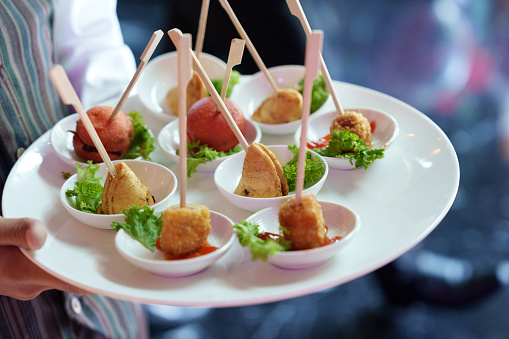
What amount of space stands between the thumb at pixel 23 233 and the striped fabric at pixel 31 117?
71 centimetres

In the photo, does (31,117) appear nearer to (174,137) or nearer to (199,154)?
(174,137)

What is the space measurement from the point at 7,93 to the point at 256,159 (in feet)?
4.83

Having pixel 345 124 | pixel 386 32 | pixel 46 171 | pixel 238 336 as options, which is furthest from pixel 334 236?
pixel 386 32

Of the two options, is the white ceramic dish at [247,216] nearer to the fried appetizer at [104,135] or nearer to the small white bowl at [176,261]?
the small white bowl at [176,261]

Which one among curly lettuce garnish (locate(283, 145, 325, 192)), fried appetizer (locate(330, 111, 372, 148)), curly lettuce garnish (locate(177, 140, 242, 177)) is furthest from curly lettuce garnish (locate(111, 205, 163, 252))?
fried appetizer (locate(330, 111, 372, 148))

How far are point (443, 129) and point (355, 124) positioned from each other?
2492 millimetres

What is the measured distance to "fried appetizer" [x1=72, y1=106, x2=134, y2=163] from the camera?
2865 millimetres

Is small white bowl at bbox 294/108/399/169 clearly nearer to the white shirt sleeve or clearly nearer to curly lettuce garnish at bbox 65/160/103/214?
curly lettuce garnish at bbox 65/160/103/214

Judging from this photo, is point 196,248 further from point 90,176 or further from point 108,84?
point 108,84

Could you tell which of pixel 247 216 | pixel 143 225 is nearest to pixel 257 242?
pixel 247 216

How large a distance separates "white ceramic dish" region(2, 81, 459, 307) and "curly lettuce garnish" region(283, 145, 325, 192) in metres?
0.10

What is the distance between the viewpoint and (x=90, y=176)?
2.62 metres

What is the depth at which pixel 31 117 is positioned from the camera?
2992mm

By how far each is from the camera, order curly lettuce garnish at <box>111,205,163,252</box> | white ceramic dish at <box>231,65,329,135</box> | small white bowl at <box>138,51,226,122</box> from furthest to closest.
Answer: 1. small white bowl at <box>138,51,226,122</box>
2. white ceramic dish at <box>231,65,329,135</box>
3. curly lettuce garnish at <box>111,205,163,252</box>
